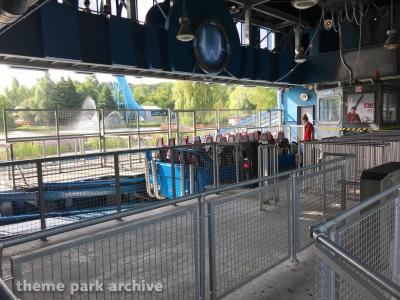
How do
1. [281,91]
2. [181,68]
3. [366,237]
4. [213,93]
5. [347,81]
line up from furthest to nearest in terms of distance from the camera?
[213,93] → [281,91] → [347,81] → [181,68] → [366,237]

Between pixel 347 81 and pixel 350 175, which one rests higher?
pixel 347 81

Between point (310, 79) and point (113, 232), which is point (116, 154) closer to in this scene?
point (113, 232)

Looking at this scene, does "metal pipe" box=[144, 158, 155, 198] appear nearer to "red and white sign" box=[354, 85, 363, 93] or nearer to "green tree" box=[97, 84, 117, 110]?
"red and white sign" box=[354, 85, 363, 93]

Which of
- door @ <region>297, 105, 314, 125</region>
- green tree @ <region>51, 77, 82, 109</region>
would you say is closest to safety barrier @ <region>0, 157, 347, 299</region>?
door @ <region>297, 105, 314, 125</region>

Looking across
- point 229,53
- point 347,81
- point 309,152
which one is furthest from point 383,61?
point 309,152

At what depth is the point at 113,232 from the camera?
2.28 metres

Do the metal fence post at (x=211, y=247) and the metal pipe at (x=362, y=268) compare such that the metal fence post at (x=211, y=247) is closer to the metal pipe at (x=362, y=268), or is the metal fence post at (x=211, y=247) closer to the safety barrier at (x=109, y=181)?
the metal pipe at (x=362, y=268)

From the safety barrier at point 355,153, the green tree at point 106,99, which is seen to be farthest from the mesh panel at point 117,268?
the green tree at point 106,99

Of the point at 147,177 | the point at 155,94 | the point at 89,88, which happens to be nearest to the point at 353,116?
the point at 147,177

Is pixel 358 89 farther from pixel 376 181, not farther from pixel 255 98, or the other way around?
pixel 255 98

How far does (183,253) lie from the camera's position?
400 cm

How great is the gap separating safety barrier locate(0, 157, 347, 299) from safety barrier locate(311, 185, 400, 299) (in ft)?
3.05

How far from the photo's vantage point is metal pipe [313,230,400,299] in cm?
120

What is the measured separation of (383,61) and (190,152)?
292 inches
